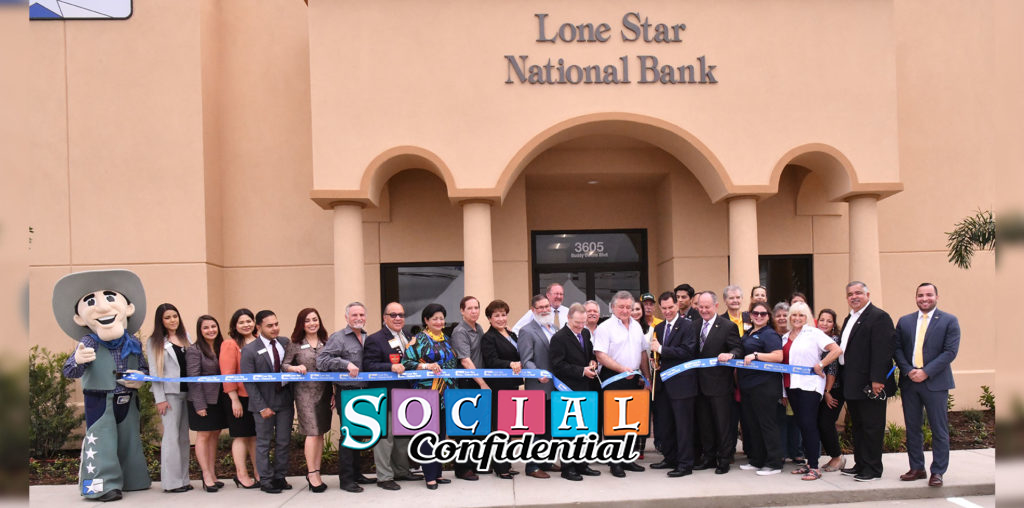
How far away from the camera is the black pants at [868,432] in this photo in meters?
7.11

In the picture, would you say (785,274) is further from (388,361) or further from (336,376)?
(336,376)

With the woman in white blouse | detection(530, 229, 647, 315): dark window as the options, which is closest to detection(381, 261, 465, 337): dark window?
detection(530, 229, 647, 315): dark window

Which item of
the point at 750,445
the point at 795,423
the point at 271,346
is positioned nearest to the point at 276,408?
the point at 271,346

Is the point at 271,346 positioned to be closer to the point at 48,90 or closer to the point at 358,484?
the point at 358,484

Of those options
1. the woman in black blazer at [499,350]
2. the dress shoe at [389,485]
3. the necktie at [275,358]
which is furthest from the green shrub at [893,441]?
the necktie at [275,358]

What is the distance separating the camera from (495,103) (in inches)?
426

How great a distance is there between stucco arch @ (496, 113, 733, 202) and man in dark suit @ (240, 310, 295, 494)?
4453 mm

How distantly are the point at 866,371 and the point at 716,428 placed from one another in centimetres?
164

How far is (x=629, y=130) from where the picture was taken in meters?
11.4

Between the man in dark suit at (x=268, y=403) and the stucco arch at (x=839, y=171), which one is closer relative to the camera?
the man in dark suit at (x=268, y=403)

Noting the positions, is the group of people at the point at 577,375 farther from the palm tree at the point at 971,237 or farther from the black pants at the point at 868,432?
the palm tree at the point at 971,237

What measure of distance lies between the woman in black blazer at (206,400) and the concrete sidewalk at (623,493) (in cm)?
37

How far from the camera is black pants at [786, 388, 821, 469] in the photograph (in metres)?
7.30

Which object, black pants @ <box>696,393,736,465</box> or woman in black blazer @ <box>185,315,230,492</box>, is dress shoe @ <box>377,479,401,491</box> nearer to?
woman in black blazer @ <box>185,315,230,492</box>
